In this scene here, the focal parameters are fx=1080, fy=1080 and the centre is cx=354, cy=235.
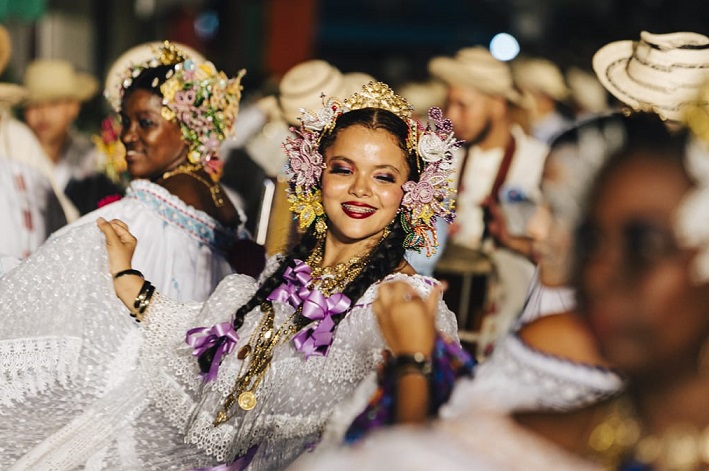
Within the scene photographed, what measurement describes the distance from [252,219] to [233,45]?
1135 cm

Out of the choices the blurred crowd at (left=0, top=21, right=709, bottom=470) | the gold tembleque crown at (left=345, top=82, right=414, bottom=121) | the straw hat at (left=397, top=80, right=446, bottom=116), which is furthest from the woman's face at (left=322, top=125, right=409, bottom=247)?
the straw hat at (left=397, top=80, right=446, bottom=116)

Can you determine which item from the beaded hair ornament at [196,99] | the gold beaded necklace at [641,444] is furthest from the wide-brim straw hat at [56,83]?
the gold beaded necklace at [641,444]

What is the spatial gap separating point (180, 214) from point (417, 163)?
1.42 meters

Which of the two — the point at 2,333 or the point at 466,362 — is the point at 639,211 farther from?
the point at 2,333

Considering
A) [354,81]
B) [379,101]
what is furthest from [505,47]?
[379,101]

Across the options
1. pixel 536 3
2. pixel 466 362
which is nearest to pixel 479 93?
pixel 466 362

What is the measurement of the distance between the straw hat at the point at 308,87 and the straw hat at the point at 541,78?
175cm

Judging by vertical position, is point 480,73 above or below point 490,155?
above

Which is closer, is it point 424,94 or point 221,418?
point 221,418

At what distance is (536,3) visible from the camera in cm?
1975

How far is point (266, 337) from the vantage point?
11.5ft

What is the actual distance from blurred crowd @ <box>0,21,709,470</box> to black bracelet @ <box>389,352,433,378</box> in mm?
54

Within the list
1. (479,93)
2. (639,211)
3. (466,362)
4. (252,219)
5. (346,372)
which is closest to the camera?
(639,211)

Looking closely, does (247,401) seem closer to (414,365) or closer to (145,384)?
(145,384)
